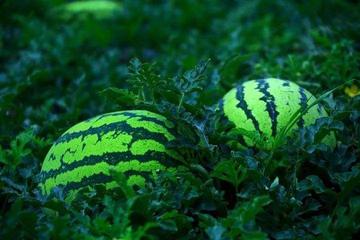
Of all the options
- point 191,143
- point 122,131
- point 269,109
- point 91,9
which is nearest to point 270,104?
point 269,109

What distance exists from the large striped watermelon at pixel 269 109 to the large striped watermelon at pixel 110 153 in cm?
34

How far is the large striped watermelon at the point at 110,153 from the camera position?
7.23ft

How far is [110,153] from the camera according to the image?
2.22m

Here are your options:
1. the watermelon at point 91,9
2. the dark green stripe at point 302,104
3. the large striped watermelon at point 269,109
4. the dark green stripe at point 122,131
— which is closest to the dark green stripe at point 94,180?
the dark green stripe at point 122,131

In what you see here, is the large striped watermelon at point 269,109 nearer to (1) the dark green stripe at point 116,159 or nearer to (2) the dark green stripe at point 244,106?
(2) the dark green stripe at point 244,106

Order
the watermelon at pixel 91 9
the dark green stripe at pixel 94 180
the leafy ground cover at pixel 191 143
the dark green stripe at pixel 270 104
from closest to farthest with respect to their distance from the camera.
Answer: the leafy ground cover at pixel 191 143 → the dark green stripe at pixel 94 180 → the dark green stripe at pixel 270 104 → the watermelon at pixel 91 9

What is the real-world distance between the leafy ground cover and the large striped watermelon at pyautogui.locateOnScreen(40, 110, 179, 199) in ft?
0.25

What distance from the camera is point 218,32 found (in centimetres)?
480

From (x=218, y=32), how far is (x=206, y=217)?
10.2 feet

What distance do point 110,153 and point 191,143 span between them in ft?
1.14

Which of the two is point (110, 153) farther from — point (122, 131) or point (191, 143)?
point (191, 143)

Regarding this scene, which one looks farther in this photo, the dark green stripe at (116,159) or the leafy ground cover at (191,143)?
the dark green stripe at (116,159)

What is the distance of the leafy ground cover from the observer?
1.94 metres

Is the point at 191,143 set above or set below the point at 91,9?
below
